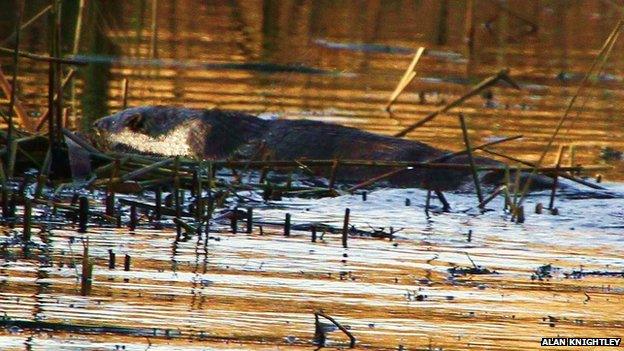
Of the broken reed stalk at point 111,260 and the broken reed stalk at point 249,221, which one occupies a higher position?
the broken reed stalk at point 249,221

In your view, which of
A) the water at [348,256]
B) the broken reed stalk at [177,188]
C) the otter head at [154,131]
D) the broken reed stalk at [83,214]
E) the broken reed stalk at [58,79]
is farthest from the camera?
the otter head at [154,131]

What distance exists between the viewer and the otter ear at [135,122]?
9.84m

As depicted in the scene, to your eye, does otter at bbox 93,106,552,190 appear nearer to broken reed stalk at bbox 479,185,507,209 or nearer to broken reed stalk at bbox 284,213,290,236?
broken reed stalk at bbox 479,185,507,209

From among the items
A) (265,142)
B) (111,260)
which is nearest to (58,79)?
(265,142)

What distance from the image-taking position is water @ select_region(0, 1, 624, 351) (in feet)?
16.4

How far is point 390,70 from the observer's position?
1499cm

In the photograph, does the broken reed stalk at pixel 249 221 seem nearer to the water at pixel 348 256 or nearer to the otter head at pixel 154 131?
the water at pixel 348 256

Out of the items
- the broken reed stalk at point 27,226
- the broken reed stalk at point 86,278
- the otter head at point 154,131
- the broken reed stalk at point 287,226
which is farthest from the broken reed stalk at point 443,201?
the broken reed stalk at point 86,278

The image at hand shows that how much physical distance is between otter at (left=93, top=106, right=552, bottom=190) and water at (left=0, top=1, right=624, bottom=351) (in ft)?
1.46

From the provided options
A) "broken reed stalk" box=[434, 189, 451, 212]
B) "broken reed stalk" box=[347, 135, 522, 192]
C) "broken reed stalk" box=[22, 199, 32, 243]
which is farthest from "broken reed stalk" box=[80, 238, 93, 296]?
"broken reed stalk" box=[434, 189, 451, 212]

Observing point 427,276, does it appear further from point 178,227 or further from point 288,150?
point 288,150

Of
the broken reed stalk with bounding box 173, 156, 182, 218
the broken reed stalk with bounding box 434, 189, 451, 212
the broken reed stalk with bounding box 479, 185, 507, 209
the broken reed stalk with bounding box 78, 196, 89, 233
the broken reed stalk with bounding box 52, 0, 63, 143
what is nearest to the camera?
the broken reed stalk with bounding box 78, 196, 89, 233

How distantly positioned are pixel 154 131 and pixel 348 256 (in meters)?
3.70

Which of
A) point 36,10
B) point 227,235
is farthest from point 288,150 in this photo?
point 36,10
